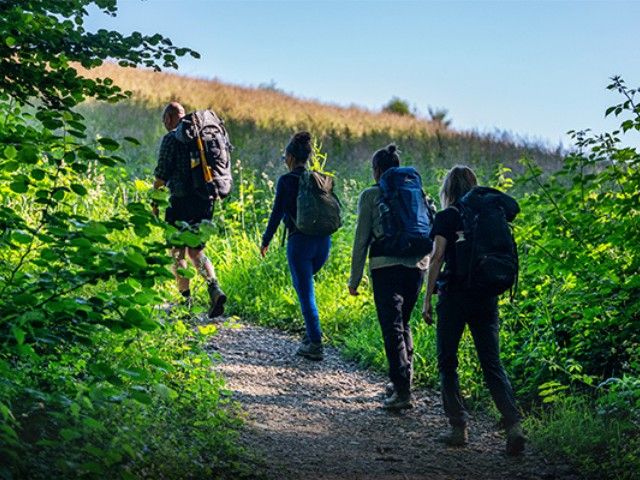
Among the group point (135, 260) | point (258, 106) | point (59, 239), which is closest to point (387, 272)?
point (59, 239)

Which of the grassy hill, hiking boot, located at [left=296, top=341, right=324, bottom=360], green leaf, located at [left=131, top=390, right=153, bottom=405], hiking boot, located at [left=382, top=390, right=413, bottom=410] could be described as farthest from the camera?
the grassy hill

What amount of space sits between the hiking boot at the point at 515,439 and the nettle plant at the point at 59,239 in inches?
117

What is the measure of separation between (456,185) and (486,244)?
0.56 meters

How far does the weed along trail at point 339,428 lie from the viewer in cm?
619

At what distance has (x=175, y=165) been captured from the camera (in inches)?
373

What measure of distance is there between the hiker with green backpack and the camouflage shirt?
1235 mm

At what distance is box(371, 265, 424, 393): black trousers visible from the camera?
24.1ft

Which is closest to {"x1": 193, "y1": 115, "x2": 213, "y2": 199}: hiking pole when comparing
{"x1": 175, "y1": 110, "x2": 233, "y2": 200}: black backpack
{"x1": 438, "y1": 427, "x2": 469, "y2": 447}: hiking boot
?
{"x1": 175, "y1": 110, "x2": 233, "y2": 200}: black backpack

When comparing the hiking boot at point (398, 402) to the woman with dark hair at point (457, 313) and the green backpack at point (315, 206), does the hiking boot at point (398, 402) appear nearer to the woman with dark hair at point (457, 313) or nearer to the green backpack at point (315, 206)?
the woman with dark hair at point (457, 313)

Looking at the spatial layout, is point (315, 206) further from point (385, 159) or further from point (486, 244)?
point (486, 244)

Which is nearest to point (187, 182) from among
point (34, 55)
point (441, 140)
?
point (34, 55)

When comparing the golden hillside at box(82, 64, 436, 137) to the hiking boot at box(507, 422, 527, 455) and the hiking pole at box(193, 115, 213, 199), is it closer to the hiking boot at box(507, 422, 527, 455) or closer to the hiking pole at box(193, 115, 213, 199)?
the hiking pole at box(193, 115, 213, 199)

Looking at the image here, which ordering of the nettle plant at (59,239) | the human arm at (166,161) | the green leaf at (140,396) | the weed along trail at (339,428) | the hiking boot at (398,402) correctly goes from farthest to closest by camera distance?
1. the human arm at (166,161)
2. the hiking boot at (398,402)
3. the weed along trail at (339,428)
4. the nettle plant at (59,239)
5. the green leaf at (140,396)

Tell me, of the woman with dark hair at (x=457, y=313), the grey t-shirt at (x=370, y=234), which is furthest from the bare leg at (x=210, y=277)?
the woman with dark hair at (x=457, y=313)
